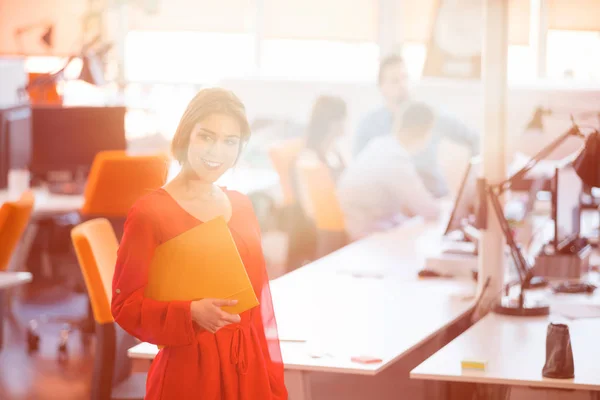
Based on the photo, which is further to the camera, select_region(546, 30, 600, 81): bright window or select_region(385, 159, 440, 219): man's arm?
select_region(546, 30, 600, 81): bright window

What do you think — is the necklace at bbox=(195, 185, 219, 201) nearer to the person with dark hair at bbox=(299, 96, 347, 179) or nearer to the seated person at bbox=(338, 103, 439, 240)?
the seated person at bbox=(338, 103, 439, 240)

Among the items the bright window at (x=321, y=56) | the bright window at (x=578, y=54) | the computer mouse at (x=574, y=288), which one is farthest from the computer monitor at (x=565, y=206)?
the bright window at (x=321, y=56)

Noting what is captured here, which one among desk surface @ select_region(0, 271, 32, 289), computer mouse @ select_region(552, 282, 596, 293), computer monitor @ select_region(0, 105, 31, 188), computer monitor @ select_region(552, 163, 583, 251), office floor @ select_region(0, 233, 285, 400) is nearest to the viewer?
computer mouse @ select_region(552, 282, 596, 293)

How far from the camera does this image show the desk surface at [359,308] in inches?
100

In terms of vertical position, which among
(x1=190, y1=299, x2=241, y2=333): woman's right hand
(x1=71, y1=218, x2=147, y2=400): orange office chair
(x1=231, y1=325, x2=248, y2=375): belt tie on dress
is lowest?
(x1=71, y1=218, x2=147, y2=400): orange office chair

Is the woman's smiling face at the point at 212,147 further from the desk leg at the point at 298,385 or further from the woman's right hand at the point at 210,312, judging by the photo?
the desk leg at the point at 298,385

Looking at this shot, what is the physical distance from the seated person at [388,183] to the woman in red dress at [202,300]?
2.88 meters

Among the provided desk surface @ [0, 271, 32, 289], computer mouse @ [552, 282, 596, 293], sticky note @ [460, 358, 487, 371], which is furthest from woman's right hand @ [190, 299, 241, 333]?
desk surface @ [0, 271, 32, 289]

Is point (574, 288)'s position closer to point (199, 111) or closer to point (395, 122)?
point (199, 111)

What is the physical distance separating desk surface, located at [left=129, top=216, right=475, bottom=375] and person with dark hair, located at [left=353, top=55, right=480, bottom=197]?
4.69 feet

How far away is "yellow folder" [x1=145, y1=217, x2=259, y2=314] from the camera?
182cm

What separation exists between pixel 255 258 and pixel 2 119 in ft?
14.8

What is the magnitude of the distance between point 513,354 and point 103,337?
134 cm

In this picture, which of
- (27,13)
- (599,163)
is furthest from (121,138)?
(27,13)
